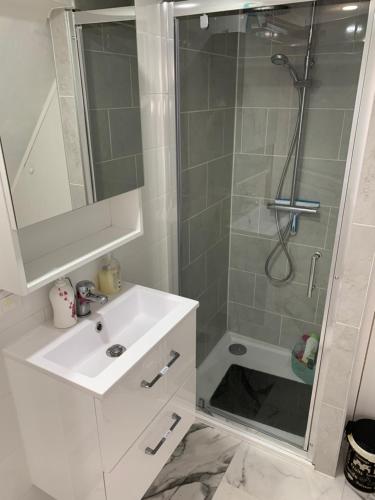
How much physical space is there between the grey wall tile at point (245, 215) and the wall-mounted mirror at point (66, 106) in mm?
968

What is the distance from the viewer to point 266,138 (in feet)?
7.32

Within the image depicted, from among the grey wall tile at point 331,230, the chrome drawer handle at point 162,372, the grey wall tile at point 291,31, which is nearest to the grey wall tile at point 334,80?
the grey wall tile at point 291,31

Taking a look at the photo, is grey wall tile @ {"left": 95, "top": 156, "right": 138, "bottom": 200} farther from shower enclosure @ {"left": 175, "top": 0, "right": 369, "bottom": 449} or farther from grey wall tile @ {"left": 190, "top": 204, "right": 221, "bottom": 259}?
grey wall tile @ {"left": 190, "top": 204, "right": 221, "bottom": 259}

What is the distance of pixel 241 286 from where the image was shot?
2551 mm

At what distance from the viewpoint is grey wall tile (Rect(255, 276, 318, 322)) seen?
7.39 ft

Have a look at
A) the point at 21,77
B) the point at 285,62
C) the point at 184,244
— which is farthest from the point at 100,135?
the point at 285,62

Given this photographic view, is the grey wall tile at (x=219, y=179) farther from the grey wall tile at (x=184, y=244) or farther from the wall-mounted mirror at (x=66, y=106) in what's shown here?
the wall-mounted mirror at (x=66, y=106)

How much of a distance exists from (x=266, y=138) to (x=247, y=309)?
1107mm

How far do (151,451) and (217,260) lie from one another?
1.29 m

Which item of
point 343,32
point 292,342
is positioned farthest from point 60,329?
point 343,32

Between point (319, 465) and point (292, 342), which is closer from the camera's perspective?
point (319, 465)

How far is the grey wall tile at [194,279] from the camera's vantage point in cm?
221

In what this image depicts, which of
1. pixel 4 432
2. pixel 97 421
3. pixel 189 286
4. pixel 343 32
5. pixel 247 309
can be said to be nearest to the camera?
pixel 97 421

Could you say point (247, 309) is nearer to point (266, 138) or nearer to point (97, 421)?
point (266, 138)
